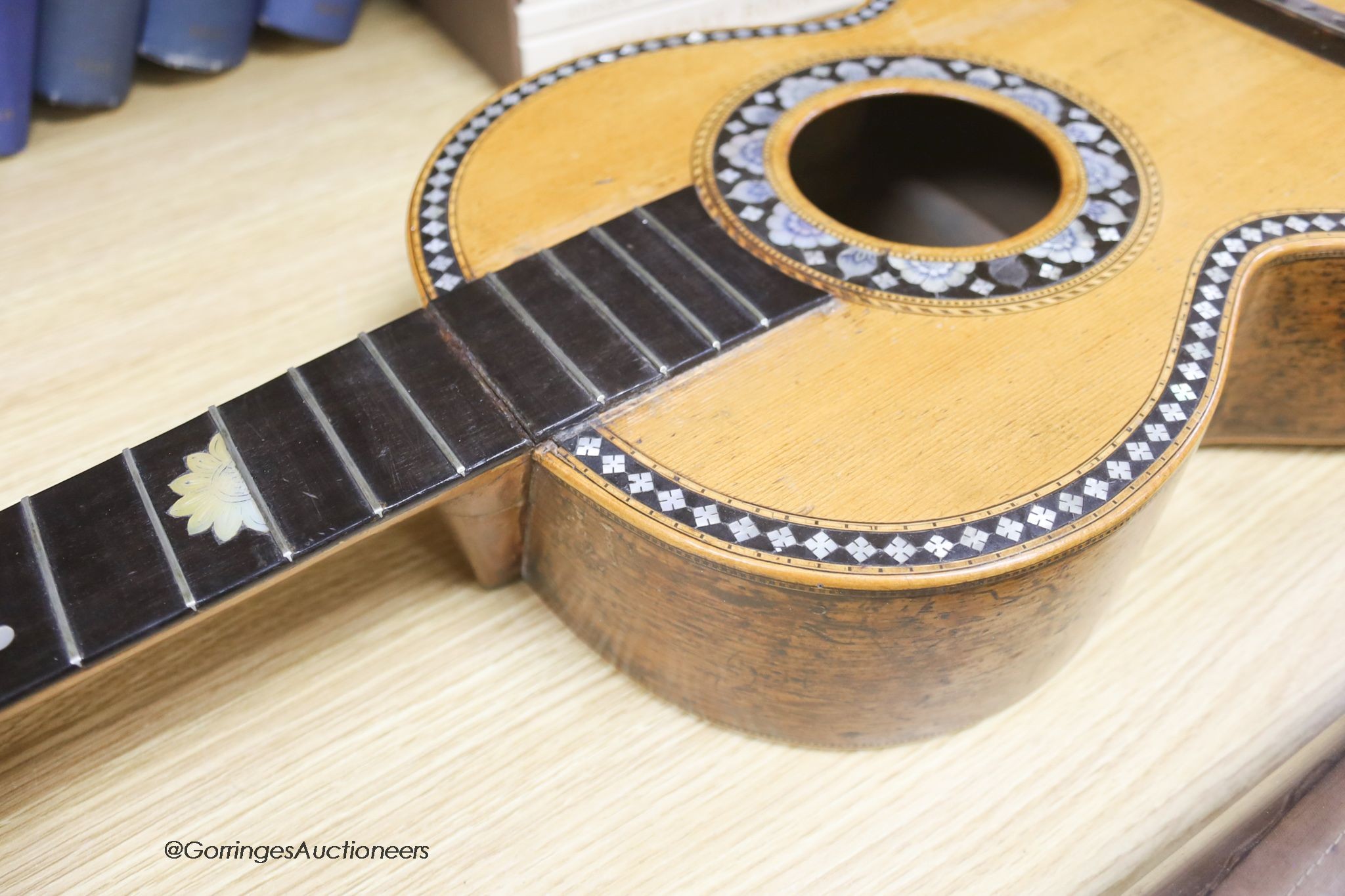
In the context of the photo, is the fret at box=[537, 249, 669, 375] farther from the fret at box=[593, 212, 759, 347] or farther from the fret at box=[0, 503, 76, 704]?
the fret at box=[0, 503, 76, 704]

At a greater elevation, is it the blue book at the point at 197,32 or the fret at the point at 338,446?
the blue book at the point at 197,32

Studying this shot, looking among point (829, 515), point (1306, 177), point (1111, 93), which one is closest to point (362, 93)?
point (1111, 93)

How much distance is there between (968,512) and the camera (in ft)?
2.92

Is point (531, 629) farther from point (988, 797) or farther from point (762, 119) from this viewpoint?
point (762, 119)

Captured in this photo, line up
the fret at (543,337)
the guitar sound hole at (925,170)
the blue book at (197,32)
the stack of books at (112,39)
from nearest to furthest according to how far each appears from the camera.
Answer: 1. the fret at (543,337)
2. the guitar sound hole at (925,170)
3. the stack of books at (112,39)
4. the blue book at (197,32)

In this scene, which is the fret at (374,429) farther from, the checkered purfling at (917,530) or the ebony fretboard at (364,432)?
the checkered purfling at (917,530)

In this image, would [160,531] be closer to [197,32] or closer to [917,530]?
[917,530]

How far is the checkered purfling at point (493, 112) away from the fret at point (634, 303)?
12 centimetres

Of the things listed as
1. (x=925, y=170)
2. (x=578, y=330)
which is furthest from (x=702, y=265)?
(x=925, y=170)

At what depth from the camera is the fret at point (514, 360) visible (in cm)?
96

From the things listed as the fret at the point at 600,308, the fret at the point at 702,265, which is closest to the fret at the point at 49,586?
the fret at the point at 600,308

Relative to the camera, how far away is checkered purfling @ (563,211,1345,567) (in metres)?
0.86

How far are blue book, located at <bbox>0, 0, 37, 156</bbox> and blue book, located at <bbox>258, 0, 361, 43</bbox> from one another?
0.39 m

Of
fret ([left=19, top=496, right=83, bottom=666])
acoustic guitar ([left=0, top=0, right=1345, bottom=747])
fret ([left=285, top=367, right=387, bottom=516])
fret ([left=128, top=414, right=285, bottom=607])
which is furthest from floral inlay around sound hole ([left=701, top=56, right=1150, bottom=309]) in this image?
fret ([left=19, top=496, right=83, bottom=666])
